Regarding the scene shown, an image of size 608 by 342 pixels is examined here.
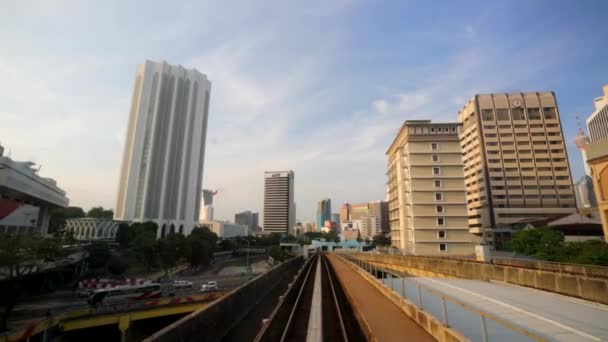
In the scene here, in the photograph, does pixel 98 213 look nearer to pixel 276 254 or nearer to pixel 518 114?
pixel 276 254

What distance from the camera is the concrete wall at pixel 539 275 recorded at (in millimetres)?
9773

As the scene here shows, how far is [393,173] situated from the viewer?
6988 cm

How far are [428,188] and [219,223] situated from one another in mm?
149988

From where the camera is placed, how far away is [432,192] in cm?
5250

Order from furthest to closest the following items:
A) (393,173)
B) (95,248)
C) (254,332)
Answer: (393,173) → (95,248) → (254,332)

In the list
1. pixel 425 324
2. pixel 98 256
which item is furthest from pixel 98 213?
pixel 425 324

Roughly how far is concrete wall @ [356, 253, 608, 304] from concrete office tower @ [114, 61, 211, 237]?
103 metres

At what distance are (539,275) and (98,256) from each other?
6675 cm

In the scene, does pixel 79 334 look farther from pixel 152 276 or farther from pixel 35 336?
pixel 152 276

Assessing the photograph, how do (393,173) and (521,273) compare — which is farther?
(393,173)

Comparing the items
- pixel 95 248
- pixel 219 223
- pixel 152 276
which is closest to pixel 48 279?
pixel 95 248

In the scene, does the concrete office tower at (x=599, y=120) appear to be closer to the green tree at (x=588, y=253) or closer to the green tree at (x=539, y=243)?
the green tree at (x=539, y=243)

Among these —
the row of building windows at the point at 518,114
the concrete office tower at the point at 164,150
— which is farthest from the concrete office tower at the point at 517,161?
the concrete office tower at the point at 164,150

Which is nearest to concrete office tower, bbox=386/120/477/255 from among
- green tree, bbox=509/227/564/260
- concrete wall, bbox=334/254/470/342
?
green tree, bbox=509/227/564/260
